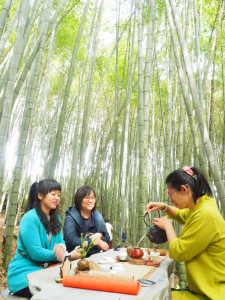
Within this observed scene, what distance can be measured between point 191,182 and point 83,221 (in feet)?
3.50

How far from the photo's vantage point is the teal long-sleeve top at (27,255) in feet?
4.89

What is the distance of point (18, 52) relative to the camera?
1762 millimetres

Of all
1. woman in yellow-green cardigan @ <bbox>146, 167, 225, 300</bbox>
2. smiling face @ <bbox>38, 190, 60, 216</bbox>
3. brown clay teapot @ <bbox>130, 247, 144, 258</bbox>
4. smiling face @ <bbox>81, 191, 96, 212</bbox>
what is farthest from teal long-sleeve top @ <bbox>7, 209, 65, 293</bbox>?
woman in yellow-green cardigan @ <bbox>146, 167, 225, 300</bbox>

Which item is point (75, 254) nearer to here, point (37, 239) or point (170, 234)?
point (37, 239)

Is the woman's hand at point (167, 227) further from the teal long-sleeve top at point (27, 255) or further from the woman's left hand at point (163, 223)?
the teal long-sleeve top at point (27, 255)

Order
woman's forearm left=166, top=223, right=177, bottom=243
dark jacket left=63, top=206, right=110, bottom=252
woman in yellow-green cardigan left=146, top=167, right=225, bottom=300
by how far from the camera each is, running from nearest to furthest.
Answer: woman in yellow-green cardigan left=146, top=167, right=225, bottom=300
woman's forearm left=166, top=223, right=177, bottom=243
dark jacket left=63, top=206, right=110, bottom=252

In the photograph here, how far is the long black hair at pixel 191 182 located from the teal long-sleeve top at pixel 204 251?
0.43ft

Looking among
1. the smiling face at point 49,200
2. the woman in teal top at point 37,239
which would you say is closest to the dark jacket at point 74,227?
the woman in teal top at point 37,239

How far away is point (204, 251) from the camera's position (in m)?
1.35

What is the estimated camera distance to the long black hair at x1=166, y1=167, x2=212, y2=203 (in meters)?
1.47

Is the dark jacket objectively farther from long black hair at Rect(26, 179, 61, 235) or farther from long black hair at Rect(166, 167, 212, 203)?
long black hair at Rect(166, 167, 212, 203)

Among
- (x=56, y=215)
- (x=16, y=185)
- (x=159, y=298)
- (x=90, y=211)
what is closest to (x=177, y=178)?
(x=159, y=298)

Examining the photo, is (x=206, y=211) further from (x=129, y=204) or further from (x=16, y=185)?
(x=129, y=204)

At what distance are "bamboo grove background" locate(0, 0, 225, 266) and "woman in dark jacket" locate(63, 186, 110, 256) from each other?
38 cm
